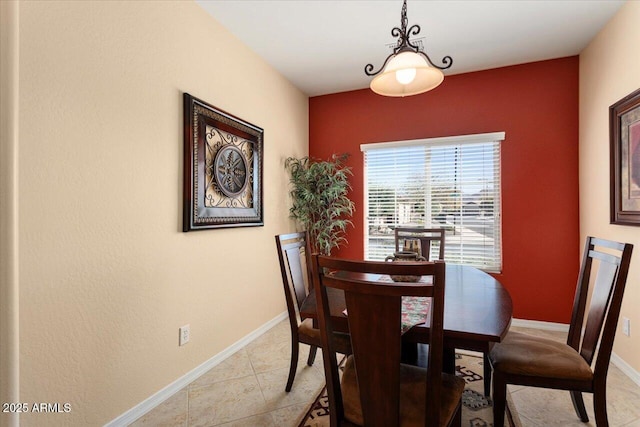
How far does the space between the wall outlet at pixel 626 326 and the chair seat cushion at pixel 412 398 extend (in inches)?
76.9

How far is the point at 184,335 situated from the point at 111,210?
3.33 ft

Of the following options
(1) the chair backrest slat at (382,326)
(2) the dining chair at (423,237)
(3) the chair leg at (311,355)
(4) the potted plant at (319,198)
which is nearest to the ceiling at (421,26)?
(4) the potted plant at (319,198)

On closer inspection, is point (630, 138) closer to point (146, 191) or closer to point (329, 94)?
point (329, 94)

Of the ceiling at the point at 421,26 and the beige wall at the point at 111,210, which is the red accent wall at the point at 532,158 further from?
the beige wall at the point at 111,210

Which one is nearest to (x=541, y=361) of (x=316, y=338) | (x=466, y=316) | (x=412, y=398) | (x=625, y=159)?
(x=466, y=316)

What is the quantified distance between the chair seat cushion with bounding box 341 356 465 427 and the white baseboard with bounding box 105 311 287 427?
1.35 metres

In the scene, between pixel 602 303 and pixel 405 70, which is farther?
pixel 405 70

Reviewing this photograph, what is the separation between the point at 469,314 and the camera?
1359 mm

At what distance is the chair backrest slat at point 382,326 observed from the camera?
924 mm

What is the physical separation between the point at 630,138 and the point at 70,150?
359 centimetres

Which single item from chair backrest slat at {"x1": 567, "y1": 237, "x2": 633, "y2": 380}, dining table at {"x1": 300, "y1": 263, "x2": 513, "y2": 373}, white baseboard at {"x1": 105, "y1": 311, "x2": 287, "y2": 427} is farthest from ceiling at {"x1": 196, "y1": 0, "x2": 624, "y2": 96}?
white baseboard at {"x1": 105, "y1": 311, "x2": 287, "y2": 427}

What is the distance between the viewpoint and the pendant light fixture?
168 cm

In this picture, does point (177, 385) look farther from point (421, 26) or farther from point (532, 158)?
point (532, 158)

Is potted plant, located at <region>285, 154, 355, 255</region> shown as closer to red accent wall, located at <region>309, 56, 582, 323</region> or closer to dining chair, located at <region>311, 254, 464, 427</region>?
red accent wall, located at <region>309, 56, 582, 323</region>
